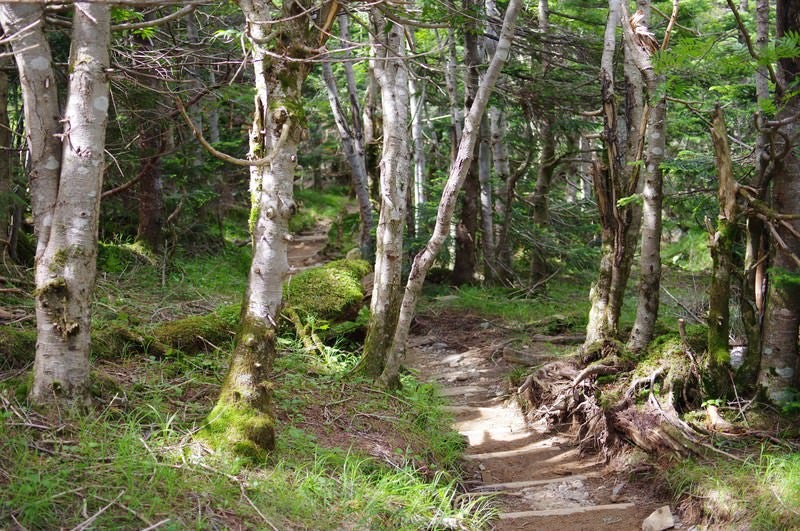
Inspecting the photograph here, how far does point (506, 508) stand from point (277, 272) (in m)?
2.79

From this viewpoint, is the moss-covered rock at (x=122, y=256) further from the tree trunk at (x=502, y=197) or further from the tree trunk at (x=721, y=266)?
the tree trunk at (x=721, y=266)

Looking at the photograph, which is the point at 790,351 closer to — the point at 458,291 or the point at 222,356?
the point at 222,356

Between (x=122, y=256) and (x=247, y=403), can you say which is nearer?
(x=247, y=403)

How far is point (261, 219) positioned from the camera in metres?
4.75

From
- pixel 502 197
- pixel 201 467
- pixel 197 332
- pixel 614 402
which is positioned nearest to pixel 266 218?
pixel 201 467

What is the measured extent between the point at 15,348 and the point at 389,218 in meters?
3.57

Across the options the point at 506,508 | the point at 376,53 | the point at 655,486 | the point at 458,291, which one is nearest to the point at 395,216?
the point at 376,53

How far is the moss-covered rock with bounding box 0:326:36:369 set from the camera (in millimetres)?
5145

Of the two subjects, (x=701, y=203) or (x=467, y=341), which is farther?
(x=467, y=341)

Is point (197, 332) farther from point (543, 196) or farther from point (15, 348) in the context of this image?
point (543, 196)

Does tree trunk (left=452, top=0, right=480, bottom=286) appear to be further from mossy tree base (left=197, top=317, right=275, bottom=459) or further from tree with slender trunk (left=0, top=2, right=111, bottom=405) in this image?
tree with slender trunk (left=0, top=2, right=111, bottom=405)

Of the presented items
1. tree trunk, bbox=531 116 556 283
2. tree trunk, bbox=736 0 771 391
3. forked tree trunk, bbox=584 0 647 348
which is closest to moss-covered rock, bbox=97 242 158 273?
forked tree trunk, bbox=584 0 647 348

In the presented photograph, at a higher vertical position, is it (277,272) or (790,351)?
(277,272)

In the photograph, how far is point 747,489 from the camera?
4898mm
